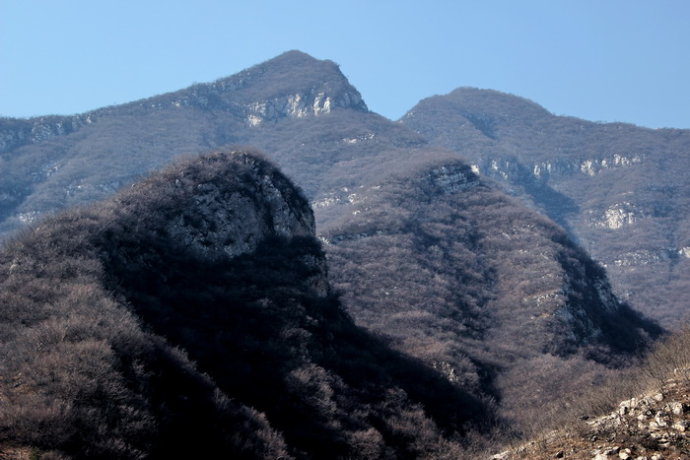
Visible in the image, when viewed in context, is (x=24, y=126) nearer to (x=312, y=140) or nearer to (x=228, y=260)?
(x=312, y=140)

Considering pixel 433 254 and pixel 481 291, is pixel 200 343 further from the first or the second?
pixel 433 254

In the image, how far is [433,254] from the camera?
4254 inches

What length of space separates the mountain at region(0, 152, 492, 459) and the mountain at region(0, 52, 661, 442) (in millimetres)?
3497

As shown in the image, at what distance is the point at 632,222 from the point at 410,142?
63.8 metres

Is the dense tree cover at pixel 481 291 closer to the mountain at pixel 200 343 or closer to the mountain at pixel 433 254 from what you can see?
the mountain at pixel 433 254

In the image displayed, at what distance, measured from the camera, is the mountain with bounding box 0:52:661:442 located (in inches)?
2945

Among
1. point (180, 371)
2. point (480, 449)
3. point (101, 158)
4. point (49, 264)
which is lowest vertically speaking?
point (480, 449)

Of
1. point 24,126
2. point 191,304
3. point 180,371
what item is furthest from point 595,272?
point 24,126

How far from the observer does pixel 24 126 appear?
18100 centimetres

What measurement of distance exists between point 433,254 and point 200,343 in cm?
6908

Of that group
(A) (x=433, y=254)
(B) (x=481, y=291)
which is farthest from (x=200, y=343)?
(A) (x=433, y=254)

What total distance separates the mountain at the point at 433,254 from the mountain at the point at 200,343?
3.50 m

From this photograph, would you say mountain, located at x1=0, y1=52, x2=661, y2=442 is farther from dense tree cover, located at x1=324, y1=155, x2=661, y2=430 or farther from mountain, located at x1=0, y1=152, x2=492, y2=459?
mountain, located at x1=0, y1=152, x2=492, y2=459

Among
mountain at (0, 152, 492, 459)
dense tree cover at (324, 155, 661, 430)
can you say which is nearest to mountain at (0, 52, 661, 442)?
dense tree cover at (324, 155, 661, 430)
